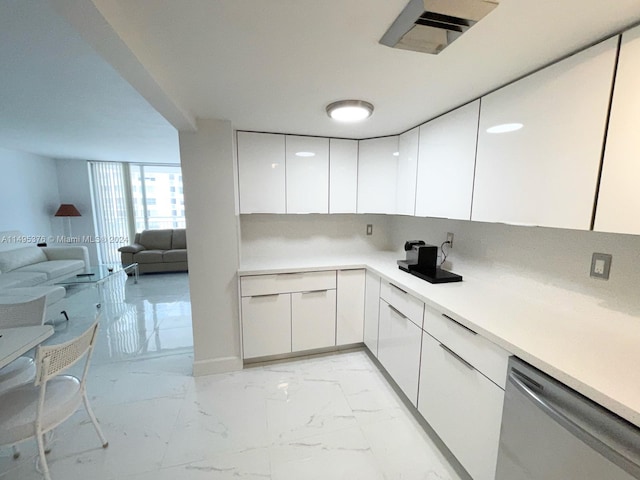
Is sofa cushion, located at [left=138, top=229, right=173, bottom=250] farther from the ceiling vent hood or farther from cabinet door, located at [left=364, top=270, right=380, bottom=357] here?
the ceiling vent hood

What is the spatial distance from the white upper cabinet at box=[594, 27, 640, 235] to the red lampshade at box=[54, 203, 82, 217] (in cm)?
741

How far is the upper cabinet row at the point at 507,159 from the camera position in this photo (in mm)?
980

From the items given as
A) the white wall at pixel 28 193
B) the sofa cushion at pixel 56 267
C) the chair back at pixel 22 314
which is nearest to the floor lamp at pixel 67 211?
the white wall at pixel 28 193

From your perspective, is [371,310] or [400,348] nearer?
[400,348]

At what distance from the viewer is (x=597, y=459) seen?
30.4 inches

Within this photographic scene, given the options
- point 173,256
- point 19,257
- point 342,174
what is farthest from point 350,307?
point 19,257

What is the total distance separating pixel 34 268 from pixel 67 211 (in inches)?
68.8

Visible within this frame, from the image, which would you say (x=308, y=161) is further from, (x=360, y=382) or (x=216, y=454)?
(x=216, y=454)

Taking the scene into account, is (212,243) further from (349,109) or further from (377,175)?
(377,175)

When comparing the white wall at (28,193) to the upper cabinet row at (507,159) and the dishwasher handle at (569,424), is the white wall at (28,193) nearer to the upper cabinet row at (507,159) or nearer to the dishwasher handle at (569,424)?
the upper cabinet row at (507,159)

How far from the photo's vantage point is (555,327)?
47.3 inches

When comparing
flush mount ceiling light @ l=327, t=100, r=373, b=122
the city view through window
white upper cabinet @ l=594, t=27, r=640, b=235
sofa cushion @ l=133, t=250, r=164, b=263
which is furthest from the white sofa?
white upper cabinet @ l=594, t=27, r=640, b=235

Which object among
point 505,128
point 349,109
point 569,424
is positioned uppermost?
point 349,109

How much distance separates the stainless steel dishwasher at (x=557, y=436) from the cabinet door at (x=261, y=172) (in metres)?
2.04
